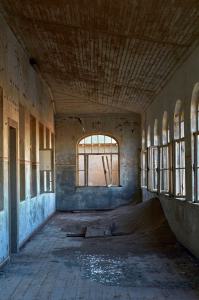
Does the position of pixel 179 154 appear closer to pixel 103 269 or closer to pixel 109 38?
pixel 109 38

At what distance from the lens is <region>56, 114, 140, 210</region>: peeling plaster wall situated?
19.5 metres

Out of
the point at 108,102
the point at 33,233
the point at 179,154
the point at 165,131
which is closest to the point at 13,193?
the point at 33,233

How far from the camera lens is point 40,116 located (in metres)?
14.0

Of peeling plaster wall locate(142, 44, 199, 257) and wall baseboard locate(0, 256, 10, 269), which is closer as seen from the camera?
wall baseboard locate(0, 256, 10, 269)

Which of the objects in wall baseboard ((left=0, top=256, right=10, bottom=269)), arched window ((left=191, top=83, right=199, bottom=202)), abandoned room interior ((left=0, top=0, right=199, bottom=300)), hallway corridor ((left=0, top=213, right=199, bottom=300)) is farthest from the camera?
arched window ((left=191, top=83, right=199, bottom=202))

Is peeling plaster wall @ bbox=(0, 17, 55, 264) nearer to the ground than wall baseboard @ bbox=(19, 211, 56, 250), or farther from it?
farther from it

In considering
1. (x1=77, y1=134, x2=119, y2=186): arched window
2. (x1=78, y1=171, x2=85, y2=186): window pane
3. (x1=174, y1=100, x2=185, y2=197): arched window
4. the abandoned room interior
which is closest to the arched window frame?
the abandoned room interior

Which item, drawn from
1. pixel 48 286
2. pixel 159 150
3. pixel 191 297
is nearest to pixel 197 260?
pixel 191 297

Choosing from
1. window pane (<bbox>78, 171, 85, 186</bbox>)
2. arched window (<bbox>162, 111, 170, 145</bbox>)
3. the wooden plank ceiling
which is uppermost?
the wooden plank ceiling

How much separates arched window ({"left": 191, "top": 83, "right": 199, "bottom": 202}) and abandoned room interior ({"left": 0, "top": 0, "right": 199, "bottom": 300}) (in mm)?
21

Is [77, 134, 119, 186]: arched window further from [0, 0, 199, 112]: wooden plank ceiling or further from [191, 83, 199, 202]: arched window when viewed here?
[191, 83, 199, 202]: arched window

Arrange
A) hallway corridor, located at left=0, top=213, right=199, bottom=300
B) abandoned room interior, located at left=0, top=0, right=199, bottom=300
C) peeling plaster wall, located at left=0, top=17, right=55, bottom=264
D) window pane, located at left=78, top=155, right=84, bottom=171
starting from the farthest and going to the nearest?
window pane, located at left=78, top=155, right=84, bottom=171, peeling plaster wall, located at left=0, top=17, right=55, bottom=264, abandoned room interior, located at left=0, top=0, right=199, bottom=300, hallway corridor, located at left=0, top=213, right=199, bottom=300

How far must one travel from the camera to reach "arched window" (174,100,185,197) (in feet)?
32.9

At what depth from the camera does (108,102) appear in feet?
55.3
